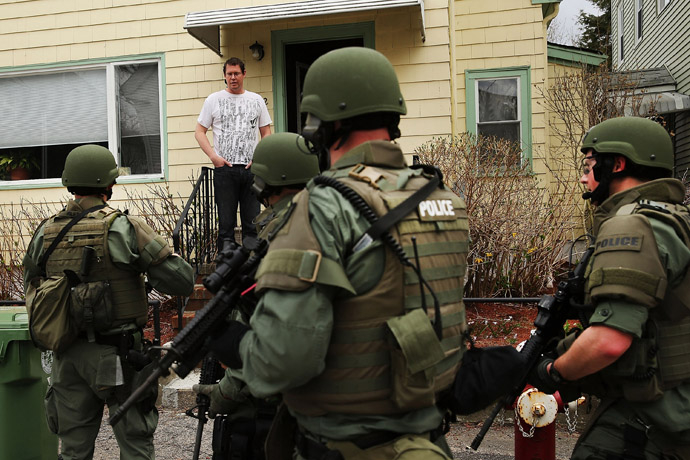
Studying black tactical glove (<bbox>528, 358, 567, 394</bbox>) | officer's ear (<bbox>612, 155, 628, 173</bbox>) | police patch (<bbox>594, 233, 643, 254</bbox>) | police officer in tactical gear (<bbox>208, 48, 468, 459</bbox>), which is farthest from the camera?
officer's ear (<bbox>612, 155, 628, 173</bbox>)

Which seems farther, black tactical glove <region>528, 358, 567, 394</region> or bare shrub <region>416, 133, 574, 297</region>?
bare shrub <region>416, 133, 574, 297</region>

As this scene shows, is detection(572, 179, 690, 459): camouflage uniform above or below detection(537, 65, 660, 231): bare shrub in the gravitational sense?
below

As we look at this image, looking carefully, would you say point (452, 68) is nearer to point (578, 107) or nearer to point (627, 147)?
point (578, 107)

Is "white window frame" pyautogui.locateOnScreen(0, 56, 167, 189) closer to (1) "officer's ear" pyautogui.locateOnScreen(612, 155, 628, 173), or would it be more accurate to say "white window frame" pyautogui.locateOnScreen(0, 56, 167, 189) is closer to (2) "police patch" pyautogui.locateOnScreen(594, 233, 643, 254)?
(1) "officer's ear" pyautogui.locateOnScreen(612, 155, 628, 173)

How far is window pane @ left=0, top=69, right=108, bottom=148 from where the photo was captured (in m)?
9.54

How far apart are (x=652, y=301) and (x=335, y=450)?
4.20 ft

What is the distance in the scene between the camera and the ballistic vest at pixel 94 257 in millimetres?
3559

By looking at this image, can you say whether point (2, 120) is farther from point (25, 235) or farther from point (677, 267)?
point (677, 267)

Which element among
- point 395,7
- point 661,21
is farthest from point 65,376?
point 661,21

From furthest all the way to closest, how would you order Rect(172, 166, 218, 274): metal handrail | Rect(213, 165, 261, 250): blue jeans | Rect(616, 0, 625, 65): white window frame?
Rect(616, 0, 625, 65): white window frame, Rect(172, 166, 218, 274): metal handrail, Rect(213, 165, 261, 250): blue jeans

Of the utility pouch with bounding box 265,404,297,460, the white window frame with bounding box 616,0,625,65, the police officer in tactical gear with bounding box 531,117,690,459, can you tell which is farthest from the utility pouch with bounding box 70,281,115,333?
the white window frame with bounding box 616,0,625,65

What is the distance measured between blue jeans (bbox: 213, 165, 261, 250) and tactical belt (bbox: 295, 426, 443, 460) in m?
4.87

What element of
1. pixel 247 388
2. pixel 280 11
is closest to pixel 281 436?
pixel 247 388

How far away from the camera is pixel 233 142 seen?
7.14m
